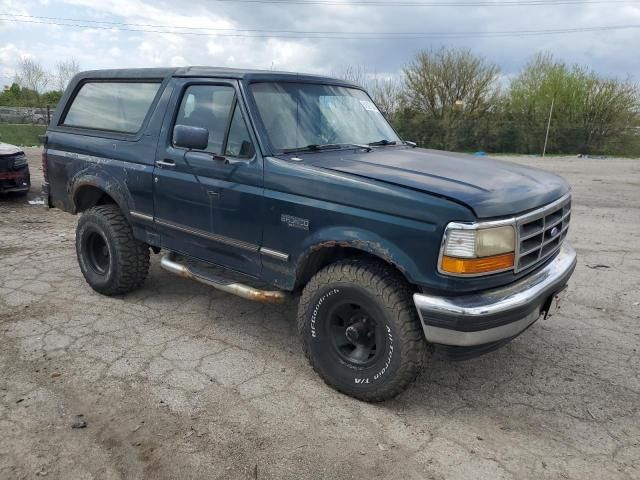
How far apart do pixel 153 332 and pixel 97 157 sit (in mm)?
1655

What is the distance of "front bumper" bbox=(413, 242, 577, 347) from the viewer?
2.63m

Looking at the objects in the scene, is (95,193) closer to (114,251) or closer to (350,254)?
(114,251)

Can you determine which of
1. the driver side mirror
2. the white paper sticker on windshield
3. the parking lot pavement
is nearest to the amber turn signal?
the parking lot pavement

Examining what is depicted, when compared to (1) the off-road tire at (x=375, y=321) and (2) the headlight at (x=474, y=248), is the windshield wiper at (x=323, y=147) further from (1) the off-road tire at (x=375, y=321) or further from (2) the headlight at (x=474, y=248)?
(2) the headlight at (x=474, y=248)

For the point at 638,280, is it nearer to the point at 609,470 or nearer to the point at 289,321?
the point at 609,470

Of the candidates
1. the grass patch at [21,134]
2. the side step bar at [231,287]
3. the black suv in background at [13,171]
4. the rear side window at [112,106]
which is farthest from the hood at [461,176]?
the grass patch at [21,134]

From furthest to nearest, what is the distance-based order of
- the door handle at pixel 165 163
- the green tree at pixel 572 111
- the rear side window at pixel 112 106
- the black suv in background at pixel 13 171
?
1. the green tree at pixel 572 111
2. the black suv in background at pixel 13 171
3. the rear side window at pixel 112 106
4. the door handle at pixel 165 163

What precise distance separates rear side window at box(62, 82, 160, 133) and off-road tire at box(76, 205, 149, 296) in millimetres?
774

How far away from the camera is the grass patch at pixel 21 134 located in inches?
742

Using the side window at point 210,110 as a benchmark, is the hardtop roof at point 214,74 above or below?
above

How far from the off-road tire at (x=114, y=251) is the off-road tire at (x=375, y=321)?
197 centimetres

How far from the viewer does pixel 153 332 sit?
13.2 ft

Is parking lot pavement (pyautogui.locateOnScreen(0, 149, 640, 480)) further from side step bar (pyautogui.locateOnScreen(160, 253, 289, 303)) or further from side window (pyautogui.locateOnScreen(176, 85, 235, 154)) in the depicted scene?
side window (pyautogui.locateOnScreen(176, 85, 235, 154))

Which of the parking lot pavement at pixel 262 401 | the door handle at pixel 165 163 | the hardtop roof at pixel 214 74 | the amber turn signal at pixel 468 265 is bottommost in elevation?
the parking lot pavement at pixel 262 401
